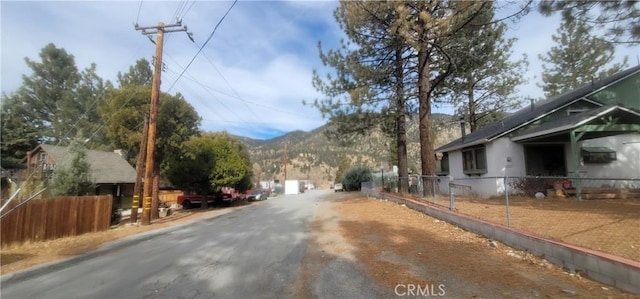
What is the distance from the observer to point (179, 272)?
273 inches

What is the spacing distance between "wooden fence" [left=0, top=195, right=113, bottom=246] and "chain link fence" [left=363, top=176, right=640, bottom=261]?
13607 millimetres

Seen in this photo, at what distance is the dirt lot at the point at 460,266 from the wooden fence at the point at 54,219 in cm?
1095

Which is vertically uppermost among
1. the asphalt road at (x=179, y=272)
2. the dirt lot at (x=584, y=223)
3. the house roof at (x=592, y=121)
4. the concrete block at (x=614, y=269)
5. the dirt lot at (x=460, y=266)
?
the house roof at (x=592, y=121)

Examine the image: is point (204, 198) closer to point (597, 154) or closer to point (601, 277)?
point (597, 154)

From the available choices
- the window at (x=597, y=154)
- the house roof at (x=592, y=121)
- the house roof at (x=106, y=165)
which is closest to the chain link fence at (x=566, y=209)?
the window at (x=597, y=154)

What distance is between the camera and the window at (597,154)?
52.3 ft

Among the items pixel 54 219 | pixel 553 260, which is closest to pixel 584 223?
pixel 553 260

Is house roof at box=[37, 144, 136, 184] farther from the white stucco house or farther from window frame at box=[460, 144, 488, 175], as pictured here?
the white stucco house

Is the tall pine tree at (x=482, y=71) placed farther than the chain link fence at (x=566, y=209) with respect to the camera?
Yes

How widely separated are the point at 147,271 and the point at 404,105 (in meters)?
15.4

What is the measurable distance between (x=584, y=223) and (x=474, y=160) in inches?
448

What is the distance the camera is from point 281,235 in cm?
1111

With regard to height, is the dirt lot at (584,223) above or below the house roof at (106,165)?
below

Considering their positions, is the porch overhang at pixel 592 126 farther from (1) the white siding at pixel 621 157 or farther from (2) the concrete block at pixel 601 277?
(2) the concrete block at pixel 601 277
